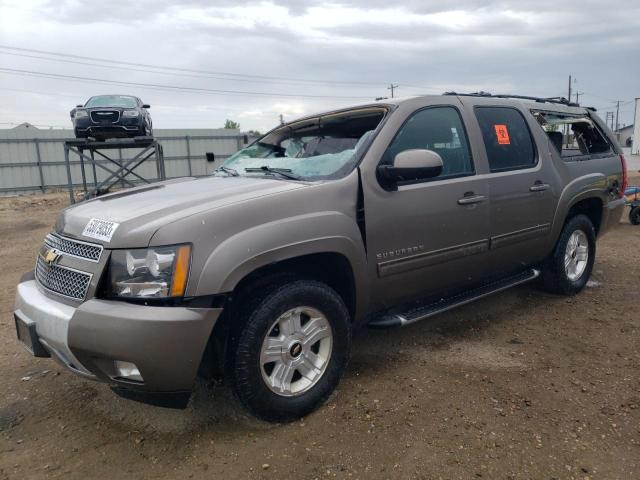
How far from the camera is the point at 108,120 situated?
41.9ft

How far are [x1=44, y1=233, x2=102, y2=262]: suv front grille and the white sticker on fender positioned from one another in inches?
1.9

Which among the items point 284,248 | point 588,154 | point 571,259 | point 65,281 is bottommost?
point 571,259

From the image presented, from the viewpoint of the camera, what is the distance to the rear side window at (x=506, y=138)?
3.84 meters

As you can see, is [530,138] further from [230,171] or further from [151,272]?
[151,272]

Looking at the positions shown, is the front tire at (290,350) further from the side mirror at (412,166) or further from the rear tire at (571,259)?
the rear tire at (571,259)

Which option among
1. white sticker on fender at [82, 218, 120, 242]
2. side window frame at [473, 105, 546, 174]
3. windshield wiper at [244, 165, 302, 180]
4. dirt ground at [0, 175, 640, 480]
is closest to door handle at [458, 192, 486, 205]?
side window frame at [473, 105, 546, 174]

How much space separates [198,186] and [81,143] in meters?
11.5

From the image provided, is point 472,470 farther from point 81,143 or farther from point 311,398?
point 81,143

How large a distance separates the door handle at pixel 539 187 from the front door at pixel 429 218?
2.03ft

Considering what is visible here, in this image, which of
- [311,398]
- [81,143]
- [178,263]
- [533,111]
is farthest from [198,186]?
[81,143]

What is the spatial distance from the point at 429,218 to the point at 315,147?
0.91m

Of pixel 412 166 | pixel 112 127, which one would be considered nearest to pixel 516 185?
pixel 412 166

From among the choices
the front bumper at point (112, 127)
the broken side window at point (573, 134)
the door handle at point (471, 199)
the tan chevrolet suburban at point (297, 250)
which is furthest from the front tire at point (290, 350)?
the front bumper at point (112, 127)

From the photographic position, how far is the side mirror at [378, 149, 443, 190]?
2.95 m
